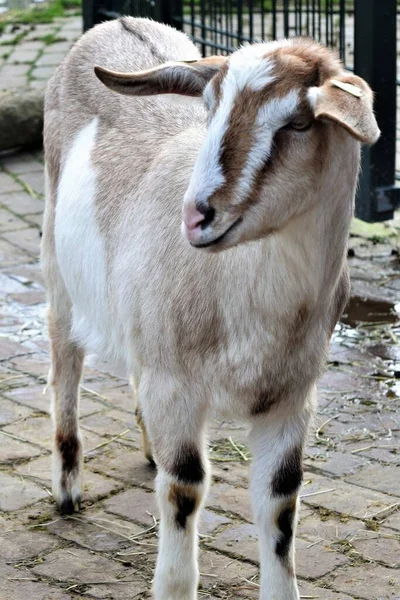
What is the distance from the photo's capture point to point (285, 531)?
3.66 metres

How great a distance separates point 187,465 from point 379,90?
4.03m

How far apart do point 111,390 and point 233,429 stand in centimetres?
71

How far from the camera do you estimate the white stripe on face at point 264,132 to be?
9.63ft

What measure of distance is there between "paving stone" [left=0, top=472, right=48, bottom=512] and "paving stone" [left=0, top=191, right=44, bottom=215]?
3595 mm

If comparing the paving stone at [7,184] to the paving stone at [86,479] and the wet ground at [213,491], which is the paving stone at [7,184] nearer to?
the wet ground at [213,491]

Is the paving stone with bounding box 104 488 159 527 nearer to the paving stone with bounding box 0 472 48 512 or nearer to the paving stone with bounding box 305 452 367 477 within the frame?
the paving stone with bounding box 0 472 48 512

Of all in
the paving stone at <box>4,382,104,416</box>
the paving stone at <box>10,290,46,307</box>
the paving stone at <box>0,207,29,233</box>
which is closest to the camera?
the paving stone at <box>4,382,104,416</box>

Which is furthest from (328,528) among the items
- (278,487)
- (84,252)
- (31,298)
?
(31,298)

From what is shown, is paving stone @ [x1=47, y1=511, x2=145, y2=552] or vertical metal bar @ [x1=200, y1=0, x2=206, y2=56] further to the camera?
vertical metal bar @ [x1=200, y1=0, x2=206, y2=56]

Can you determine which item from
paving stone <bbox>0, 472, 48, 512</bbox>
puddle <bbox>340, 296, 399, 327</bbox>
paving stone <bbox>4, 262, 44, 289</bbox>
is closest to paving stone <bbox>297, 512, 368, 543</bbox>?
paving stone <bbox>0, 472, 48, 512</bbox>

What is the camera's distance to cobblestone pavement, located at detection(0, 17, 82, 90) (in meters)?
10.5

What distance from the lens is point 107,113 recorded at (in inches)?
169

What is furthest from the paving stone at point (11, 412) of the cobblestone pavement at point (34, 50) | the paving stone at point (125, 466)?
the cobblestone pavement at point (34, 50)

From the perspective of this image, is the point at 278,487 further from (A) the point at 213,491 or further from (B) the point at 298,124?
(B) the point at 298,124
